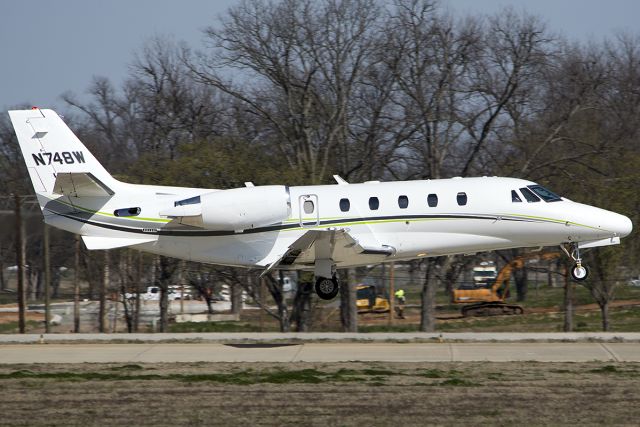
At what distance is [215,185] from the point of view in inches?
1272

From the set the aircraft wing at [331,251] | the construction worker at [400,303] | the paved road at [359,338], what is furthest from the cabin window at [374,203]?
the construction worker at [400,303]

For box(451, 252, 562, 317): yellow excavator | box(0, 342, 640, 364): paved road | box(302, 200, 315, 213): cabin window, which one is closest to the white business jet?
box(302, 200, 315, 213): cabin window

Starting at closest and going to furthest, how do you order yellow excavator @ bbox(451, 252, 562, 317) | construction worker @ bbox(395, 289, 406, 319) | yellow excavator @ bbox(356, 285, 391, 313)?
yellow excavator @ bbox(451, 252, 562, 317)
construction worker @ bbox(395, 289, 406, 319)
yellow excavator @ bbox(356, 285, 391, 313)

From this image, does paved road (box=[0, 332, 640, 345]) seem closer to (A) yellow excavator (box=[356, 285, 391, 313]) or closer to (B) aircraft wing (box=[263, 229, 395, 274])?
(B) aircraft wing (box=[263, 229, 395, 274])

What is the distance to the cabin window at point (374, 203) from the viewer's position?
74.3 feet

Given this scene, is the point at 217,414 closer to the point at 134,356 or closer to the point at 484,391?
the point at 484,391

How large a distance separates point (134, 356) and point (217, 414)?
6.67 m

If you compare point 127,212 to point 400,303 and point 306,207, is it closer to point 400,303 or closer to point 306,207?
point 306,207

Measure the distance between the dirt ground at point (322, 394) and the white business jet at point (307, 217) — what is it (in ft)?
15.4

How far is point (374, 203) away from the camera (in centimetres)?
2267

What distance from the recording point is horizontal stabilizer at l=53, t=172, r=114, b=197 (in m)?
22.0

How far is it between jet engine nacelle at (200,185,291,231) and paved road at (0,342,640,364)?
270 centimetres

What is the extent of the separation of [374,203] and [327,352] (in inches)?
157

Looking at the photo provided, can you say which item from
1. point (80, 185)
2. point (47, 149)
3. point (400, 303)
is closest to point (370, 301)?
point (400, 303)
